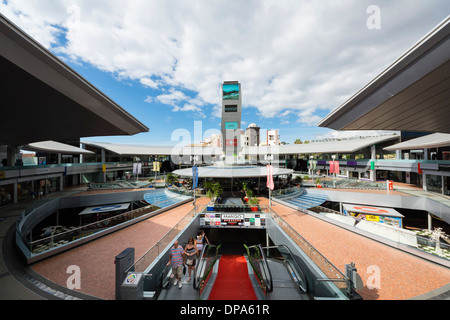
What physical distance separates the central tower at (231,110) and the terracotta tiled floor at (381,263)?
1054 inches

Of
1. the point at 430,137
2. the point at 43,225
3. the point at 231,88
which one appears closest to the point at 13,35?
the point at 43,225

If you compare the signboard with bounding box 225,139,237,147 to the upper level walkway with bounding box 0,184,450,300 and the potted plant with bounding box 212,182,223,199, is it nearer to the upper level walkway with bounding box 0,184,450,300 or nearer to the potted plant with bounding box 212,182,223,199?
the potted plant with bounding box 212,182,223,199

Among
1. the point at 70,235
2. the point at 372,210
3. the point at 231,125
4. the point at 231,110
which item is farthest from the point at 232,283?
the point at 231,110

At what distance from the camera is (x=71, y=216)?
20.9 metres

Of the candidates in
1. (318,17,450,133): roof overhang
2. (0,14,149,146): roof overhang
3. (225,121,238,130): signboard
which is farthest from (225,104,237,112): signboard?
(0,14,149,146): roof overhang

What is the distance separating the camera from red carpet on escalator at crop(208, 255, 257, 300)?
5766mm

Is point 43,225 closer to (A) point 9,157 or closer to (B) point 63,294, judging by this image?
(A) point 9,157

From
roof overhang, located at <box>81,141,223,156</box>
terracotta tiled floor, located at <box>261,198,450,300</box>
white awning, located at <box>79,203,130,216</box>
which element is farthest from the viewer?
roof overhang, located at <box>81,141,223,156</box>

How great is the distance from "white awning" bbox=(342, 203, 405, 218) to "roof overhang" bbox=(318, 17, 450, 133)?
36.2 ft

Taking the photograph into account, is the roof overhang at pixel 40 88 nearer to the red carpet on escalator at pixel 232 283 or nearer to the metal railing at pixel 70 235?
the metal railing at pixel 70 235

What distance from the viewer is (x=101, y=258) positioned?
7398 millimetres

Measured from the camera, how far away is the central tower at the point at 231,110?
116 ft

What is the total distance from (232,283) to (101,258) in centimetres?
592

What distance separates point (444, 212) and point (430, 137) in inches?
666
